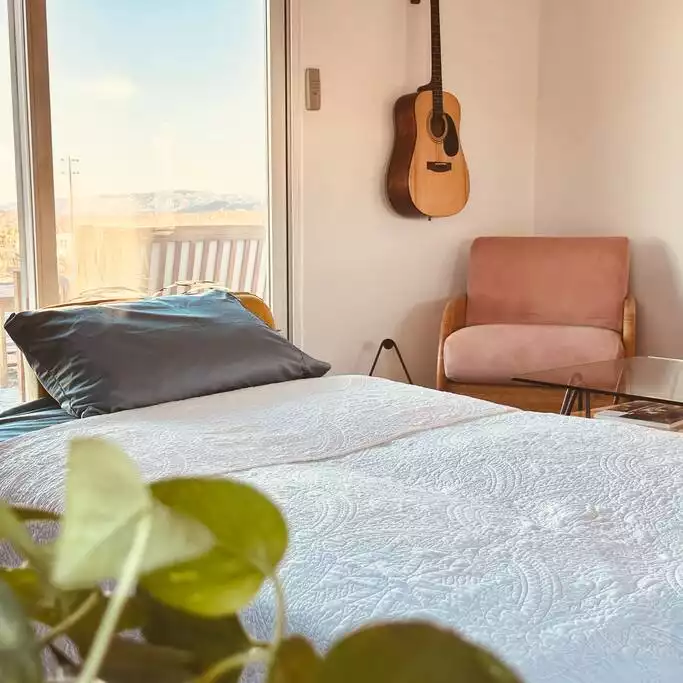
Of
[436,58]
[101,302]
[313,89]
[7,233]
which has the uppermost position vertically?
[436,58]

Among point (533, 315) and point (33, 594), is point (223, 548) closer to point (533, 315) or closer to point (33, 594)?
point (33, 594)

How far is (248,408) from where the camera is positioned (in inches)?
79.5

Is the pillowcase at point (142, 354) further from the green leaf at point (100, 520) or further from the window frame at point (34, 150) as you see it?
the green leaf at point (100, 520)

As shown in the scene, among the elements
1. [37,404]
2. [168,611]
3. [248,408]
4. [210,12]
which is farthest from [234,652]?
[210,12]

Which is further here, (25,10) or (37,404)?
(25,10)

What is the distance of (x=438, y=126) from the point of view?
12.1 ft

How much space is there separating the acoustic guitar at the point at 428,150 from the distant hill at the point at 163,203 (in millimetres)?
585

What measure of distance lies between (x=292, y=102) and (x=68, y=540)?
11.0 ft

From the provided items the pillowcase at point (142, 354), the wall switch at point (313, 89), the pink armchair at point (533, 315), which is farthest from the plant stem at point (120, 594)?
the wall switch at point (313, 89)

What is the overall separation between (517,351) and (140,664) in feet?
10.7

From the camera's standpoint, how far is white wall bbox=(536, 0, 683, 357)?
146 inches

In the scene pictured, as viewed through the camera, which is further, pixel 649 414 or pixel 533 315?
pixel 533 315

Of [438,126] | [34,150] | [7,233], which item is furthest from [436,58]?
[7,233]

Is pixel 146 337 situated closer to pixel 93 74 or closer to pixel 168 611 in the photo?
pixel 93 74
